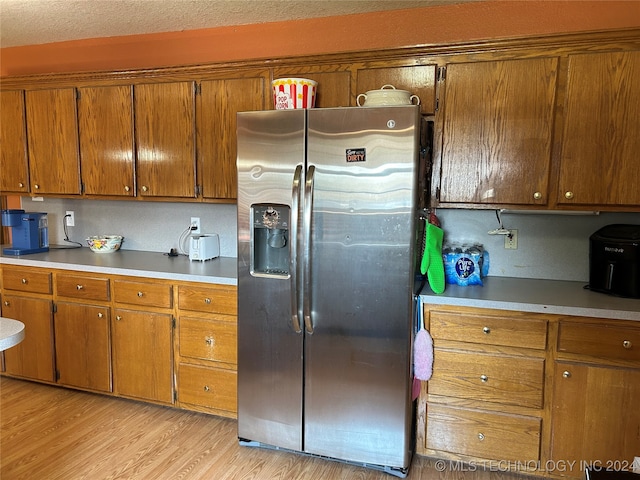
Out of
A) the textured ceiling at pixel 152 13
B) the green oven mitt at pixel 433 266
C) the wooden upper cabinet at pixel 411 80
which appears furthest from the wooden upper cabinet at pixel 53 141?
the green oven mitt at pixel 433 266

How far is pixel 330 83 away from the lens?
2.48m

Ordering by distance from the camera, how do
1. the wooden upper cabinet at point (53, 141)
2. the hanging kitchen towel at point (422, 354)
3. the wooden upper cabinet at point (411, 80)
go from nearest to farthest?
the hanging kitchen towel at point (422, 354) < the wooden upper cabinet at point (411, 80) < the wooden upper cabinet at point (53, 141)

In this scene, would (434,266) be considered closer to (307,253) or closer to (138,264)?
(307,253)

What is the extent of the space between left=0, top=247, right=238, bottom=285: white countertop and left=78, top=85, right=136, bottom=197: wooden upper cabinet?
451 mm

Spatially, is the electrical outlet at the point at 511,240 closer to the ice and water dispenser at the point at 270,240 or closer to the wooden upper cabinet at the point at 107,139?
the ice and water dispenser at the point at 270,240

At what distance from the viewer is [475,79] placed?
2.24m

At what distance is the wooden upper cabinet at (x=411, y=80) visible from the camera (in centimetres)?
232

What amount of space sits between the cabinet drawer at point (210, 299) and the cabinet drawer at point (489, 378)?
3.67 feet

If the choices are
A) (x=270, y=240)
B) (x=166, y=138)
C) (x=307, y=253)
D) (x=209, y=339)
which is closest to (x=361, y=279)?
(x=307, y=253)

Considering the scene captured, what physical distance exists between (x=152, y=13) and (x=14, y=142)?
1.44 metres

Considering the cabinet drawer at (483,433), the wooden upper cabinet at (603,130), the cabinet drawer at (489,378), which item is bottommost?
the cabinet drawer at (483,433)

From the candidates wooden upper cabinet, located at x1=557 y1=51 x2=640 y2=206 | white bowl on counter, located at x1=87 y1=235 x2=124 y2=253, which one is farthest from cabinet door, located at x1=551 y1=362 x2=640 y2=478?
white bowl on counter, located at x1=87 y1=235 x2=124 y2=253

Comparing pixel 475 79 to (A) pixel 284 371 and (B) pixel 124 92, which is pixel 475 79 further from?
(B) pixel 124 92

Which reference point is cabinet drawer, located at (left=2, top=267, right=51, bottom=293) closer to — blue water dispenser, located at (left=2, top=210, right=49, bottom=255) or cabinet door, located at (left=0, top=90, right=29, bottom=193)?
blue water dispenser, located at (left=2, top=210, right=49, bottom=255)
